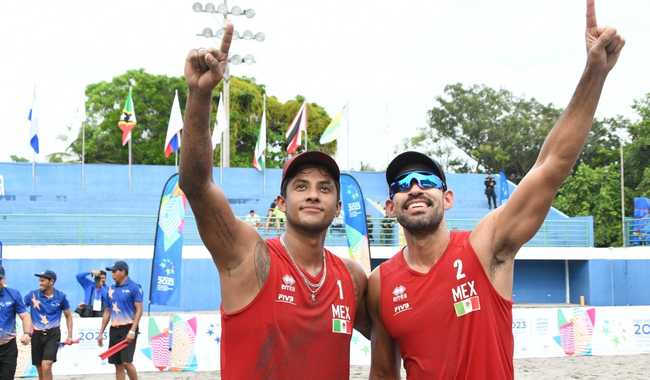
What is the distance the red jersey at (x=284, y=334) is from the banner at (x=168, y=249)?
30.7 feet

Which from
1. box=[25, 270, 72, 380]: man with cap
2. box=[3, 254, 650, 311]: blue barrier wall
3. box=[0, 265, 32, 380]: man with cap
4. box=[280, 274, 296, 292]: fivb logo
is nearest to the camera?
box=[280, 274, 296, 292]: fivb logo

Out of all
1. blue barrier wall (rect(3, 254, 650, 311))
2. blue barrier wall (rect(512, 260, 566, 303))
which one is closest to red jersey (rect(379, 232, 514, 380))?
blue barrier wall (rect(3, 254, 650, 311))

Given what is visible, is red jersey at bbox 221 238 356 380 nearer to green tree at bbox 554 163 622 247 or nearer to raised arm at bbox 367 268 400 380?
raised arm at bbox 367 268 400 380

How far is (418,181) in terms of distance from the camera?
378 centimetres

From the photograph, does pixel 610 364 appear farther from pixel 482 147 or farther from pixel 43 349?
pixel 482 147

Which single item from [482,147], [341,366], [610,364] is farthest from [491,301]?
[482,147]

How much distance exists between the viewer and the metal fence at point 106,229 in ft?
75.2

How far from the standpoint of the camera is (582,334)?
48.4 ft

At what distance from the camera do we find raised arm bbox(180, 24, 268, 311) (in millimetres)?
2924

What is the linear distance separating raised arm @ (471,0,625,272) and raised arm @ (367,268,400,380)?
0.65 m

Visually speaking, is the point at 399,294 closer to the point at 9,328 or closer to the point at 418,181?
the point at 418,181

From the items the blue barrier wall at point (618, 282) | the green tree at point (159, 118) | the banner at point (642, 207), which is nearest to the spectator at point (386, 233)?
the blue barrier wall at point (618, 282)

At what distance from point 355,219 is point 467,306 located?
35.4 ft

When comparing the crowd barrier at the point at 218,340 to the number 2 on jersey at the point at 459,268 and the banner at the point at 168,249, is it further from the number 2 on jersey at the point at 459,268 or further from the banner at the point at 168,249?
the number 2 on jersey at the point at 459,268
